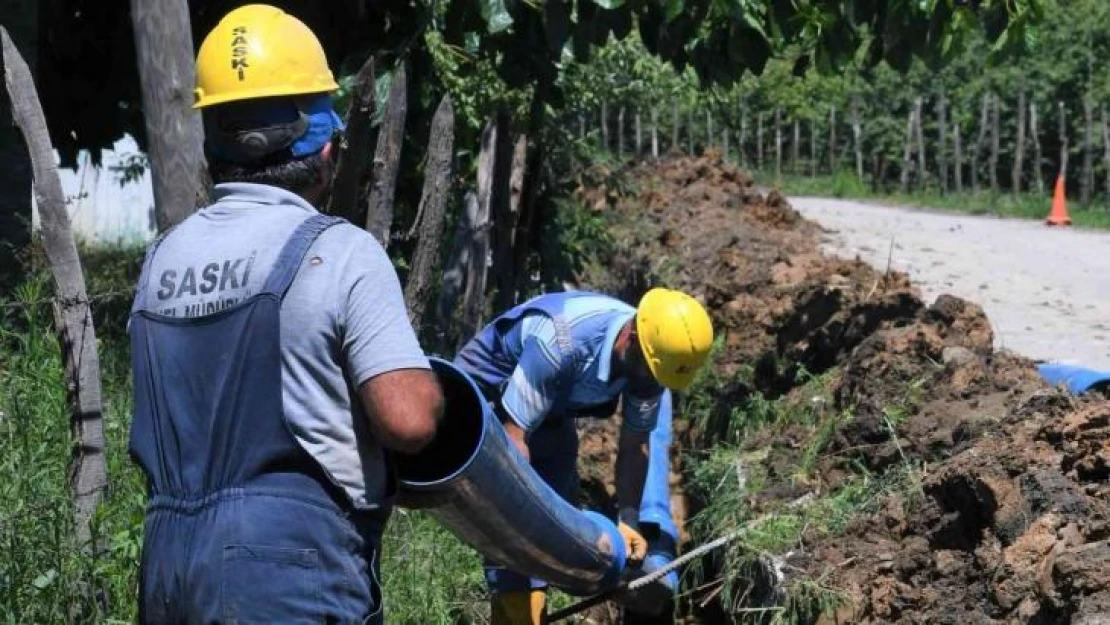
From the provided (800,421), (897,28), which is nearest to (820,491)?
(800,421)

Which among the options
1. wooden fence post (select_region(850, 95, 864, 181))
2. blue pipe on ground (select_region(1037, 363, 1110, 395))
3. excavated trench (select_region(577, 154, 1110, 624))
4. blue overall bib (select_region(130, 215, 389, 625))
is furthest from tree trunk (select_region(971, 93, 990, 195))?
blue overall bib (select_region(130, 215, 389, 625))

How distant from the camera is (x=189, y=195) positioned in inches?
200

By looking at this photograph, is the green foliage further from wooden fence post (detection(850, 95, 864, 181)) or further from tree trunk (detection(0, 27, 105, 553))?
wooden fence post (detection(850, 95, 864, 181))

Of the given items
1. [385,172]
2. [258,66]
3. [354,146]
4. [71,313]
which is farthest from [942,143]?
[258,66]

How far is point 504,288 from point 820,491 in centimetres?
274

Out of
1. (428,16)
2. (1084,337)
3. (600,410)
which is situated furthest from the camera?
(1084,337)

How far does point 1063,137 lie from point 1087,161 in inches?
48.6

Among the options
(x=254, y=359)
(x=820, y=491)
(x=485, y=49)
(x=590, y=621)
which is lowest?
(x=590, y=621)

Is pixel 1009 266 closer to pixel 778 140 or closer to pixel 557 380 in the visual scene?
pixel 557 380

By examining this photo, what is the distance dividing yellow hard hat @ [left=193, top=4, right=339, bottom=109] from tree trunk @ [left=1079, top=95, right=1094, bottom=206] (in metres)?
22.4

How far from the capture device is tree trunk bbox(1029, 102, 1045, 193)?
83.9ft

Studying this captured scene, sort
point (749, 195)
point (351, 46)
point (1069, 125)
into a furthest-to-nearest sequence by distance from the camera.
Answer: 1. point (1069, 125)
2. point (749, 195)
3. point (351, 46)

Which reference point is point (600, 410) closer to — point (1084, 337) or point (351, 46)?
point (351, 46)

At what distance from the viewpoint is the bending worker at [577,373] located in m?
5.42
